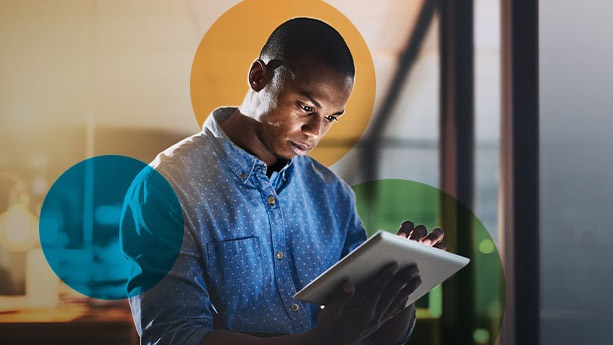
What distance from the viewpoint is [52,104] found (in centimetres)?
157

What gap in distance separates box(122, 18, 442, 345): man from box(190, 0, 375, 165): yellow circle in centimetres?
4

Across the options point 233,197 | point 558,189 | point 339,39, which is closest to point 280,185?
point 233,197

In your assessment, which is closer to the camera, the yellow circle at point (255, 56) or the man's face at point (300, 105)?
the man's face at point (300, 105)

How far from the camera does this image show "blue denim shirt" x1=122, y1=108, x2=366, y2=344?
1447mm

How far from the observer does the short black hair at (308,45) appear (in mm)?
1494

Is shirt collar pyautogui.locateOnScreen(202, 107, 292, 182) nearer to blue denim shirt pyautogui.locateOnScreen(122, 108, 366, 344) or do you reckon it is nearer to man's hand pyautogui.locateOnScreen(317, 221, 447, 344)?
blue denim shirt pyautogui.locateOnScreen(122, 108, 366, 344)

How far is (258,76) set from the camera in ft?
4.96

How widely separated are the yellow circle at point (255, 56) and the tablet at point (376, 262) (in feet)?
1.26

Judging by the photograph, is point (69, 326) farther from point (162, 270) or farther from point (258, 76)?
point (258, 76)

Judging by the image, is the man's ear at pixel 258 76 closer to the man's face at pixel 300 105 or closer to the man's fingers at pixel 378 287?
the man's face at pixel 300 105

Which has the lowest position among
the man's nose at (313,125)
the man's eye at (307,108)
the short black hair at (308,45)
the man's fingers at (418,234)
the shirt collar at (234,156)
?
the man's fingers at (418,234)

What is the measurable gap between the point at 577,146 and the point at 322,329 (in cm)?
79

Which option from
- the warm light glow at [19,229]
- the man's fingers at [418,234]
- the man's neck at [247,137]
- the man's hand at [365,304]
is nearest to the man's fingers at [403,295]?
the man's hand at [365,304]

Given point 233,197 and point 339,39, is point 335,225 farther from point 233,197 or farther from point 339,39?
point 339,39
